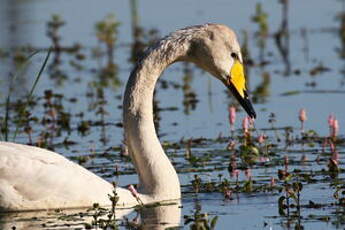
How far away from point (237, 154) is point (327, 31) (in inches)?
387

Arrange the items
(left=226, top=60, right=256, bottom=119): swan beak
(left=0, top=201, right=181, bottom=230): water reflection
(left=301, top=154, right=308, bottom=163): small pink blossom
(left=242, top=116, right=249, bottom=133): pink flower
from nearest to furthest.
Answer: (left=0, top=201, right=181, bottom=230): water reflection → (left=226, top=60, right=256, bottom=119): swan beak → (left=301, top=154, right=308, bottom=163): small pink blossom → (left=242, top=116, right=249, bottom=133): pink flower

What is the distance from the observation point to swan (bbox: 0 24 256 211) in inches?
399

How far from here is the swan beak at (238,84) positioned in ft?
35.7

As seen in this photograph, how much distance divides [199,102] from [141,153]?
522cm

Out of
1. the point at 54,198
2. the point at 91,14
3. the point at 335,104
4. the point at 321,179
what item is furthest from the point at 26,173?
the point at 91,14

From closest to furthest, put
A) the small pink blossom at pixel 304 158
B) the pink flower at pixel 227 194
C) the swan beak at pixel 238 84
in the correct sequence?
the pink flower at pixel 227 194 < the swan beak at pixel 238 84 < the small pink blossom at pixel 304 158

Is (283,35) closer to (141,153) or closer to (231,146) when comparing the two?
(231,146)

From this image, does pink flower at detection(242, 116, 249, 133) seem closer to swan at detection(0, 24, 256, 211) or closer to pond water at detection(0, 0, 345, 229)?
pond water at detection(0, 0, 345, 229)

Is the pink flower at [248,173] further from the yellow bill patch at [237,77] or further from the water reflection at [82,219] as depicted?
the water reflection at [82,219]

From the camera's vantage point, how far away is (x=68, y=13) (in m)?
24.2

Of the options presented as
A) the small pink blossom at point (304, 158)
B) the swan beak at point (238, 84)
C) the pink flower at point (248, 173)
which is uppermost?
the swan beak at point (238, 84)

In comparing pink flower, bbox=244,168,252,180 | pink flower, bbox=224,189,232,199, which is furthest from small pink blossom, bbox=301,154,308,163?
pink flower, bbox=224,189,232,199

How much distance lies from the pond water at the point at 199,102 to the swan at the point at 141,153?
0.69ft

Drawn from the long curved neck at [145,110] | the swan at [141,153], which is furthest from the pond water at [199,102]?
the long curved neck at [145,110]
